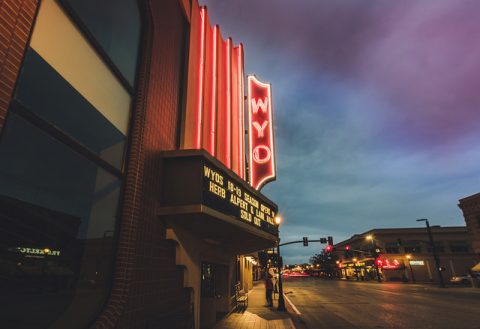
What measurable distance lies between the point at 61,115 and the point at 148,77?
293cm

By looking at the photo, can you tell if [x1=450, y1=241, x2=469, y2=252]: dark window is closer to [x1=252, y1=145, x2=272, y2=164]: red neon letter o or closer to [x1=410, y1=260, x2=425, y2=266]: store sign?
[x1=410, y1=260, x2=425, y2=266]: store sign

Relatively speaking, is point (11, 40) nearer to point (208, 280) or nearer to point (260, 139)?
point (208, 280)

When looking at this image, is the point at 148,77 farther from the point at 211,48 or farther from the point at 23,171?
the point at 211,48

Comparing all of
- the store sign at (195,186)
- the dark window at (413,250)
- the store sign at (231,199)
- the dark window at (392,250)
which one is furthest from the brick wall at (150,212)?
the dark window at (413,250)

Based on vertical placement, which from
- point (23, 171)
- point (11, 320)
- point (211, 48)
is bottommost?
point (11, 320)

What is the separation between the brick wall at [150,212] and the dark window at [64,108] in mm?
602

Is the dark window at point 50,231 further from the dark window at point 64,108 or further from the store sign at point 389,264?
the store sign at point 389,264

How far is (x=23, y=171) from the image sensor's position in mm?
3967

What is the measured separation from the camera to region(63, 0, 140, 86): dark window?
5.09 metres

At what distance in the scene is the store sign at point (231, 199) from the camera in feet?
23.7

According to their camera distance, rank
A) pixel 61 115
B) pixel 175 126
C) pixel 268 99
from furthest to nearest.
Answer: pixel 268 99 < pixel 175 126 < pixel 61 115

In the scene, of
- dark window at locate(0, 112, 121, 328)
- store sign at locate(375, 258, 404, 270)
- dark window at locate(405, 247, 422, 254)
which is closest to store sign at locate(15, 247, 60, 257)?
dark window at locate(0, 112, 121, 328)

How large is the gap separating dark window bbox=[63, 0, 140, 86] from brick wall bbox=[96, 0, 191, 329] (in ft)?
1.04

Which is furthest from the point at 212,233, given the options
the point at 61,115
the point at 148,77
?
the point at 61,115
